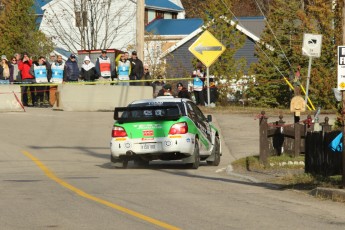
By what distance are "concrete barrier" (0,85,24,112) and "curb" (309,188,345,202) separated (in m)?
23.2

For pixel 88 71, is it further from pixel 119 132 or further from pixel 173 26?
pixel 173 26

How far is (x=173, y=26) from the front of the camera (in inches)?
3369

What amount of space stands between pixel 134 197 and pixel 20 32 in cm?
5156

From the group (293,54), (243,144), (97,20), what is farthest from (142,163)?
(97,20)

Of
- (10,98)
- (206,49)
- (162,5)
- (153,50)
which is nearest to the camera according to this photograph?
(10,98)

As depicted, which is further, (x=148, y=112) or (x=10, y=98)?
(x=10, y=98)

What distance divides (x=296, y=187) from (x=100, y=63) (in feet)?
76.2

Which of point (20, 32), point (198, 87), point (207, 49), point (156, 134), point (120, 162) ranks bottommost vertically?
point (120, 162)

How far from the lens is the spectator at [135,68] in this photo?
40062 millimetres

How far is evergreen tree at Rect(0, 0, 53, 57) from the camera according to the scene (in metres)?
65.3

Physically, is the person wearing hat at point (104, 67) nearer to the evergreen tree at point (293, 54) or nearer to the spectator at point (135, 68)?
the spectator at point (135, 68)

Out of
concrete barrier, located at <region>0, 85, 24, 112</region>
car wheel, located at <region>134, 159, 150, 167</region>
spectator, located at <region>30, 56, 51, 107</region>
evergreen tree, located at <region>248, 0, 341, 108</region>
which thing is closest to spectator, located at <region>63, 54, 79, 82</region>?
spectator, located at <region>30, 56, 51, 107</region>

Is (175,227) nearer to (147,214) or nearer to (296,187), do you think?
(147,214)

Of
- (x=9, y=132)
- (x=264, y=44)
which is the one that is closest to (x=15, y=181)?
(x=9, y=132)
